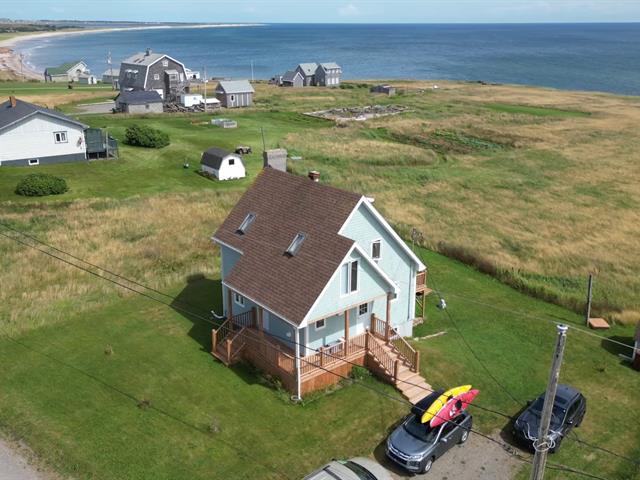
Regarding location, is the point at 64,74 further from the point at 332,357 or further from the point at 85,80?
the point at 332,357

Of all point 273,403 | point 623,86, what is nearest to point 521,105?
point 623,86

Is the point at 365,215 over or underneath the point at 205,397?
over

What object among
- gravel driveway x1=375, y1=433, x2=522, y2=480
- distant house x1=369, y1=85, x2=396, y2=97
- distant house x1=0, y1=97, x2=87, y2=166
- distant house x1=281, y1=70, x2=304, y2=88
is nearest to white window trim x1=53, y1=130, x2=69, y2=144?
distant house x1=0, y1=97, x2=87, y2=166

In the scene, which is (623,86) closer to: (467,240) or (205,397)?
(467,240)

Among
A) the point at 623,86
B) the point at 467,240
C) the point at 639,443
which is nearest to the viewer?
the point at 639,443

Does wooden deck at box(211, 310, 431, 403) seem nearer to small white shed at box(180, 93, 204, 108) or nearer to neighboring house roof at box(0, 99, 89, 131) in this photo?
neighboring house roof at box(0, 99, 89, 131)

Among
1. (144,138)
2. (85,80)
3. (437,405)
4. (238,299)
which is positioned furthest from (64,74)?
(437,405)
